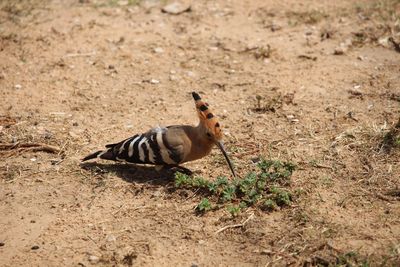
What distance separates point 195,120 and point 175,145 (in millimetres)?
922

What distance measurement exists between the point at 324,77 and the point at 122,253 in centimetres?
314

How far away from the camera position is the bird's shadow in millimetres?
4527

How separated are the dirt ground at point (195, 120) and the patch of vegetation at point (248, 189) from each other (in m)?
0.08

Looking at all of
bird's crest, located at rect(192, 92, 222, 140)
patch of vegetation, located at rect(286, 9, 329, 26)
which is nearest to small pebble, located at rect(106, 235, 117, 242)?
bird's crest, located at rect(192, 92, 222, 140)

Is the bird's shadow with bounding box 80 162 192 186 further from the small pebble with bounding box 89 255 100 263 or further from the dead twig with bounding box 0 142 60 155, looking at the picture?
the small pebble with bounding box 89 255 100 263

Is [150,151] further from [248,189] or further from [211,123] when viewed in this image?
[248,189]

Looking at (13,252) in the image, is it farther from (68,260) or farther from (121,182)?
(121,182)

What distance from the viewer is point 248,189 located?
4176 millimetres

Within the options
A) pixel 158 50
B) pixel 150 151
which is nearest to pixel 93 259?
pixel 150 151

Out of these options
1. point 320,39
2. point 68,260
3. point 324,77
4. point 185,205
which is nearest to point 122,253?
point 68,260

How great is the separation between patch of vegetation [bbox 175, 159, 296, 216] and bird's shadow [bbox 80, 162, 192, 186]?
0.71 ft

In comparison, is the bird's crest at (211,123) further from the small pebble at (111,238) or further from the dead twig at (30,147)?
the dead twig at (30,147)

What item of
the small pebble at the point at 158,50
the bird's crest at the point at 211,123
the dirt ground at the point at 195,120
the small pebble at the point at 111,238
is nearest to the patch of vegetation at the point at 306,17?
the dirt ground at the point at 195,120

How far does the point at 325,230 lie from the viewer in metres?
3.75
